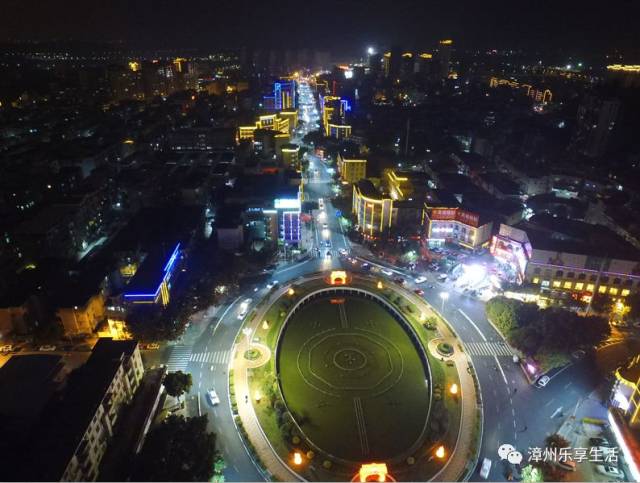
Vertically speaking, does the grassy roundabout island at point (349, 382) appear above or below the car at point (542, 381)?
below

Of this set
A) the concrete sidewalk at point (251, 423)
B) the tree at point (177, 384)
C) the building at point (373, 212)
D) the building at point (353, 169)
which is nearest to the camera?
the concrete sidewalk at point (251, 423)

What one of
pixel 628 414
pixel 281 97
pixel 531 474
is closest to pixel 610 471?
pixel 628 414

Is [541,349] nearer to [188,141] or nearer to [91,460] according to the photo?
[91,460]

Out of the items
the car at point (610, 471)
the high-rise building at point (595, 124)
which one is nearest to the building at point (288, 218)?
the car at point (610, 471)

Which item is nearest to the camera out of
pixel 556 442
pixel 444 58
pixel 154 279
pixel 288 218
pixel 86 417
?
pixel 86 417

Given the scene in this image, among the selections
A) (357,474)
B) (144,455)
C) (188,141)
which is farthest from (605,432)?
(188,141)

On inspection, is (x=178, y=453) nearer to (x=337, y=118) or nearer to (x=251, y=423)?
(x=251, y=423)

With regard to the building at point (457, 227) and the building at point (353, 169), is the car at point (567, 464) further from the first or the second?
the building at point (353, 169)
